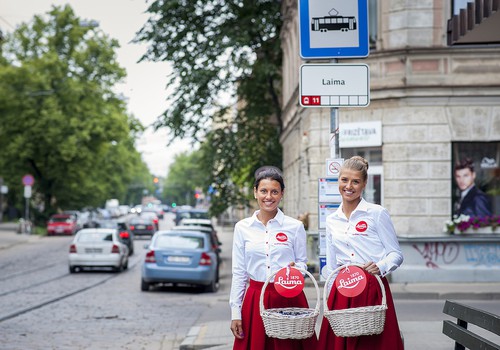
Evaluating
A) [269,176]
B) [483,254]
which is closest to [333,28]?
[269,176]

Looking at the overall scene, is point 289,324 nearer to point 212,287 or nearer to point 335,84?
point 335,84

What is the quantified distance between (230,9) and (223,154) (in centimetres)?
510

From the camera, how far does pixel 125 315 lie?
1582cm

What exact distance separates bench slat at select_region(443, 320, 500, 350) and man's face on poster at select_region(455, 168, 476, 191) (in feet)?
48.7

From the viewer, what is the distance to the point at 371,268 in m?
5.40

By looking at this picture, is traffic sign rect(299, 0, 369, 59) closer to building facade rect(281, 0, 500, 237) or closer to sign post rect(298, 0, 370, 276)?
sign post rect(298, 0, 370, 276)

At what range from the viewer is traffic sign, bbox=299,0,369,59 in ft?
26.5

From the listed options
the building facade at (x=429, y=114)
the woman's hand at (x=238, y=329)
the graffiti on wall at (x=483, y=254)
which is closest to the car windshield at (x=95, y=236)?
the building facade at (x=429, y=114)

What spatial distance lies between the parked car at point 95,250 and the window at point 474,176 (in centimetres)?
1158

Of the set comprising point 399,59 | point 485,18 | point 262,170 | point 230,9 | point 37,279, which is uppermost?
point 230,9

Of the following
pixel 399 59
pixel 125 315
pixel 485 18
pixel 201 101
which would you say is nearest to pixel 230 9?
pixel 201 101

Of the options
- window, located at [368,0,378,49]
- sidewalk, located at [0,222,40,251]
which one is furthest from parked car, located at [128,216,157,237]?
window, located at [368,0,378,49]

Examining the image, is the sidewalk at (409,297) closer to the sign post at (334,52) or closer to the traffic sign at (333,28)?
the sign post at (334,52)

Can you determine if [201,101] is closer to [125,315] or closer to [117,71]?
[125,315]
